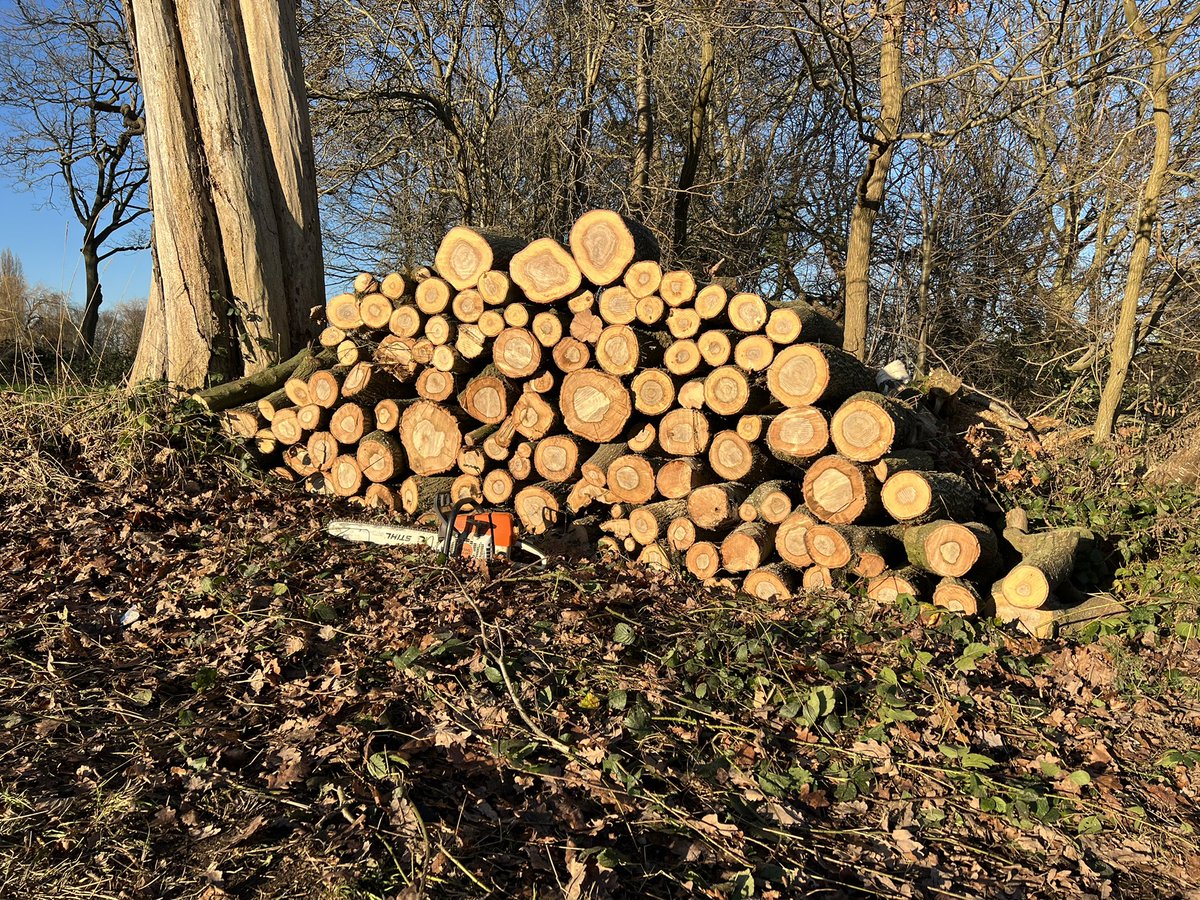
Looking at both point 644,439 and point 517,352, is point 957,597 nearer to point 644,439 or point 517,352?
point 644,439

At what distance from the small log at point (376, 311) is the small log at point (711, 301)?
2.11 metres

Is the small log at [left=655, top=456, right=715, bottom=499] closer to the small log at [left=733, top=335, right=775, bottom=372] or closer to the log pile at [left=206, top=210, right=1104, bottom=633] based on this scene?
the log pile at [left=206, top=210, right=1104, bottom=633]

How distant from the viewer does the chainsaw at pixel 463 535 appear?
415cm

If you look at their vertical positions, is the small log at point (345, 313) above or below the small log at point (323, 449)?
above

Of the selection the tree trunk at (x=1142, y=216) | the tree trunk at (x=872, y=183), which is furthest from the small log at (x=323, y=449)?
the tree trunk at (x=1142, y=216)

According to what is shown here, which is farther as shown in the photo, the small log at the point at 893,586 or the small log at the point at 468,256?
the small log at the point at 468,256

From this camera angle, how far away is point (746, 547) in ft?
14.6

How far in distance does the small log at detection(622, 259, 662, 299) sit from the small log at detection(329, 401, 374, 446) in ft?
6.54

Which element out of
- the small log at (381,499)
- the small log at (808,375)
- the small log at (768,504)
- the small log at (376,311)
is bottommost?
the small log at (381,499)

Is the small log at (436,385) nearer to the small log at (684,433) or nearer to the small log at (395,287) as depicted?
the small log at (395,287)

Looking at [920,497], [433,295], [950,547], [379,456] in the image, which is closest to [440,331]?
[433,295]

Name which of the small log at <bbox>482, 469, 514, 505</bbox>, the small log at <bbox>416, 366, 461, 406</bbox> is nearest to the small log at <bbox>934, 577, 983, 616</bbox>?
the small log at <bbox>482, 469, 514, 505</bbox>

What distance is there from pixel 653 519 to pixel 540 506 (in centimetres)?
73

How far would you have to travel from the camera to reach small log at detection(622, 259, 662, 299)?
473 centimetres
